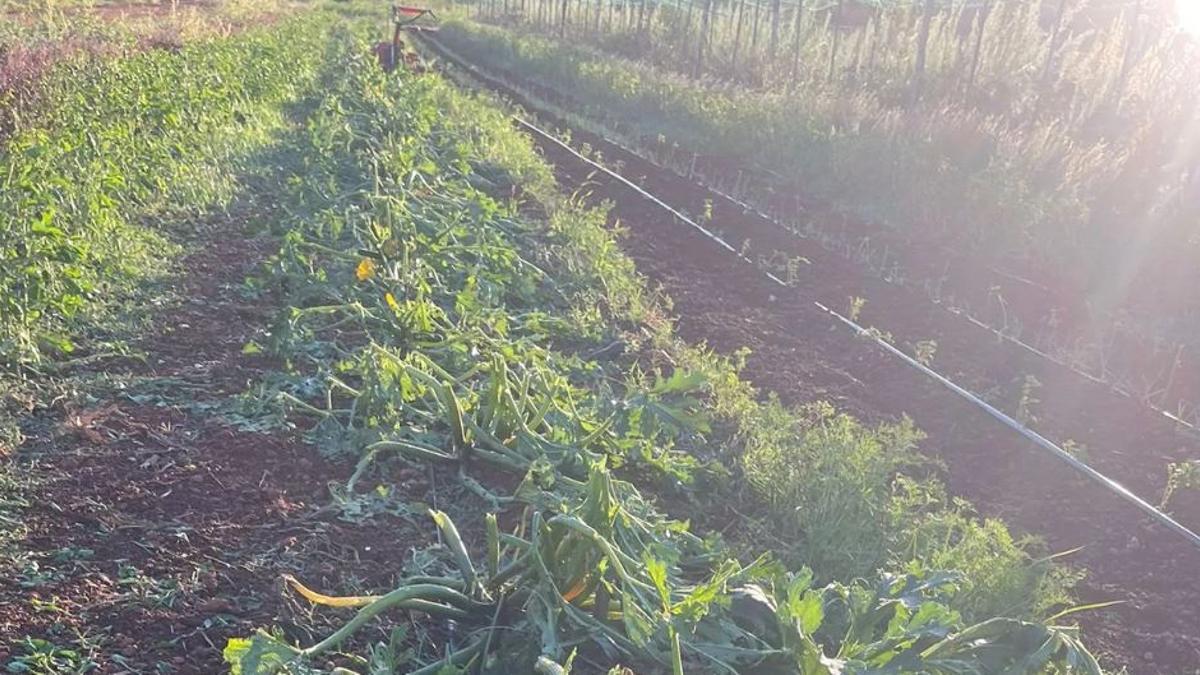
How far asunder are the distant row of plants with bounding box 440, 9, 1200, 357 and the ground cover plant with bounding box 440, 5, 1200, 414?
0.8 inches

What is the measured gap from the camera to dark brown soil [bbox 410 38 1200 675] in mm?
4324

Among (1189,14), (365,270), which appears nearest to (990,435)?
(365,270)

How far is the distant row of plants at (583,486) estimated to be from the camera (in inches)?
108

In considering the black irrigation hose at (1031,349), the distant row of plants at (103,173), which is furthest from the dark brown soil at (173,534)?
the black irrigation hose at (1031,349)

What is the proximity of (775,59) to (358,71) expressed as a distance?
6486 mm

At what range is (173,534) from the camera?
3.16 m

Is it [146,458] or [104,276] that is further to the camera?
[104,276]

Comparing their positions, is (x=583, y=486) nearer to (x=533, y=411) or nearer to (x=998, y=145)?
(x=533, y=411)

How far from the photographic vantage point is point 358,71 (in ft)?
46.8

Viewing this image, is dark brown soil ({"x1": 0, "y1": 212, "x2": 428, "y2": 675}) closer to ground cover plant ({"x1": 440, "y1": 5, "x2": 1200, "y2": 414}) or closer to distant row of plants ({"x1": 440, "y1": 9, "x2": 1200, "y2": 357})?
ground cover plant ({"x1": 440, "y1": 5, "x2": 1200, "y2": 414})

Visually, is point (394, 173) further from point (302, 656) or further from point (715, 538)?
point (302, 656)

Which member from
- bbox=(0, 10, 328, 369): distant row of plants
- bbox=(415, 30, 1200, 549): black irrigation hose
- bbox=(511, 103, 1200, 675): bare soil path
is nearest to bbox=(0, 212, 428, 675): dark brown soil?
bbox=(0, 10, 328, 369): distant row of plants

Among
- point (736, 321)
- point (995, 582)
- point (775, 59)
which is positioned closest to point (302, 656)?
point (995, 582)

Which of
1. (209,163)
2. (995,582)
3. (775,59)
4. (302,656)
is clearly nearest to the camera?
(302,656)
